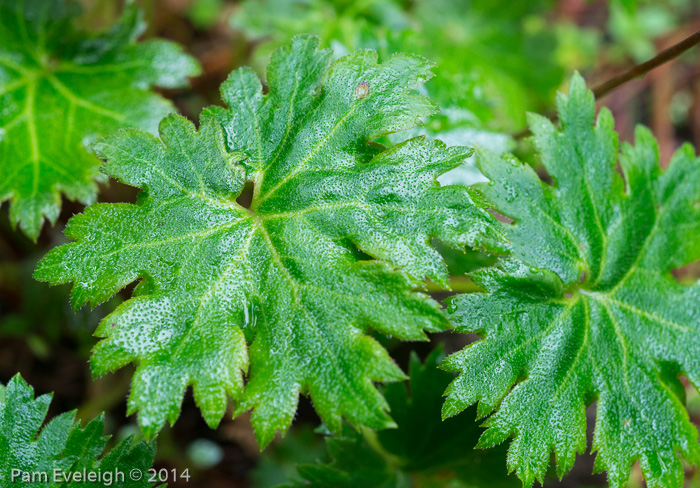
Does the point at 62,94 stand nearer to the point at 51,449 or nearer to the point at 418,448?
the point at 51,449

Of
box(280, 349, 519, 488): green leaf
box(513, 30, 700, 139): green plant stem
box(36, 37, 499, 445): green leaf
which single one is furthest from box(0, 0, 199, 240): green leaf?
box(513, 30, 700, 139): green plant stem

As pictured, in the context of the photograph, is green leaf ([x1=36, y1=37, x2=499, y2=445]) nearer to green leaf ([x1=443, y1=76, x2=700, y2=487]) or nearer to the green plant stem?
green leaf ([x1=443, y1=76, x2=700, y2=487])

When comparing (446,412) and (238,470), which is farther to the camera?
(238,470)

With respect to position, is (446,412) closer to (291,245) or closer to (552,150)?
(291,245)

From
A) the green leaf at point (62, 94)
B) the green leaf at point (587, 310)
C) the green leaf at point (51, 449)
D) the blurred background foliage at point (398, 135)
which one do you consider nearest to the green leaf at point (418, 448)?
the blurred background foliage at point (398, 135)

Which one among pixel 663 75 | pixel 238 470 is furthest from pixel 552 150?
pixel 663 75

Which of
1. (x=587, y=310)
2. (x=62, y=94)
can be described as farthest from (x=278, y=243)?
(x=62, y=94)
